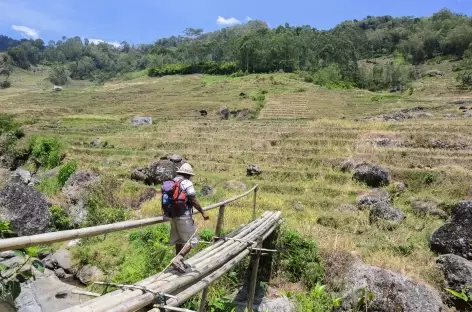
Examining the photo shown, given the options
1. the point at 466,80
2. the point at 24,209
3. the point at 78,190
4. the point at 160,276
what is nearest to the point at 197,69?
the point at 466,80

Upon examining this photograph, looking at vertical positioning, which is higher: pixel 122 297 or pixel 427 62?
pixel 427 62

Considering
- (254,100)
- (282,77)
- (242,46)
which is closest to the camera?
(254,100)

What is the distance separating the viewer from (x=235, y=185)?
2122cm

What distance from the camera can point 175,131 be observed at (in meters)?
34.9

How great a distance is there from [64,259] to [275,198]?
9509 mm

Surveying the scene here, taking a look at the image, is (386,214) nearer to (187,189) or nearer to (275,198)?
(275,198)

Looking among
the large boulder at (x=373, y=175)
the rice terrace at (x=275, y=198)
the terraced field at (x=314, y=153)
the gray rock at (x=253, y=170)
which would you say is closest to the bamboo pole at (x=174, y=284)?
the rice terrace at (x=275, y=198)

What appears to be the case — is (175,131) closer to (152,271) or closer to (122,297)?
(152,271)

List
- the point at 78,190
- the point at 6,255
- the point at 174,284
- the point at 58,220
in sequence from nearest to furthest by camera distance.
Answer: the point at 174,284
the point at 6,255
the point at 58,220
the point at 78,190

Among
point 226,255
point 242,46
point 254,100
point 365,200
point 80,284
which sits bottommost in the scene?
point 80,284

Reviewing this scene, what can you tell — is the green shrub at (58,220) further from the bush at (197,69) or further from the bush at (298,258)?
the bush at (197,69)

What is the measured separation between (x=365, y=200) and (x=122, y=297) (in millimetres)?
15321

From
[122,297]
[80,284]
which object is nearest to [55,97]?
[80,284]

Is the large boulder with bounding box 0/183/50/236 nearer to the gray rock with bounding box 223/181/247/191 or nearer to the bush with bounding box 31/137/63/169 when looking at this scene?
the gray rock with bounding box 223/181/247/191
